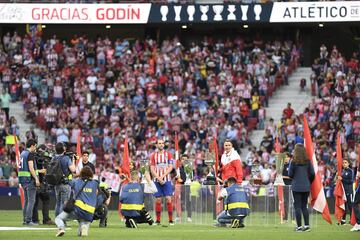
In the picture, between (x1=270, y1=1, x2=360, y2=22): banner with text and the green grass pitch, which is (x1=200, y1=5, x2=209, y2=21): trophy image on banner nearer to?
(x1=270, y1=1, x2=360, y2=22): banner with text

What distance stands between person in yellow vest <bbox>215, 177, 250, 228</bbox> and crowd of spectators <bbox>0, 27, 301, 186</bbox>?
1563 centimetres

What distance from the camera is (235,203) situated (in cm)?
2642

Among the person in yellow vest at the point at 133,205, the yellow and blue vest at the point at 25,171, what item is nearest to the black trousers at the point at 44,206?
the yellow and blue vest at the point at 25,171

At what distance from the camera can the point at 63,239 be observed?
73.0 ft

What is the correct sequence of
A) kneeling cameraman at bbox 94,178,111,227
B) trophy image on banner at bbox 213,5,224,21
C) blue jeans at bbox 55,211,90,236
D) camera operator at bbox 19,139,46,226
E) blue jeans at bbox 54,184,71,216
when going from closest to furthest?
blue jeans at bbox 55,211,90,236 < blue jeans at bbox 54,184,71,216 < kneeling cameraman at bbox 94,178,111,227 < camera operator at bbox 19,139,46,226 < trophy image on banner at bbox 213,5,224,21

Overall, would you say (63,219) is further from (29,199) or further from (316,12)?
(316,12)

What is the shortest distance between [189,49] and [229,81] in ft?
13.8

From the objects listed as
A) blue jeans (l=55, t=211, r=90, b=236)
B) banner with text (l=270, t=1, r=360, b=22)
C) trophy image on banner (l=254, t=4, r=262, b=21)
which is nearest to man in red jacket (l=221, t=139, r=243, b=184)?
blue jeans (l=55, t=211, r=90, b=236)

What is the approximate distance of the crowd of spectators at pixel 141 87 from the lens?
44969mm

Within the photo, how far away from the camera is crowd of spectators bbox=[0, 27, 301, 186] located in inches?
1770

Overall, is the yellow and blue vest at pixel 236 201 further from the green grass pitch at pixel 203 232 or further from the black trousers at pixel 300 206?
the black trousers at pixel 300 206

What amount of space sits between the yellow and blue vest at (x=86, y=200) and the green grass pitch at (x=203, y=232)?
43cm

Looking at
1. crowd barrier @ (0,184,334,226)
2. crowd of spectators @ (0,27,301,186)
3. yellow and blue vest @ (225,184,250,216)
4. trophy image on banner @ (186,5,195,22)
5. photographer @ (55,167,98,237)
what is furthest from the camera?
trophy image on banner @ (186,5,195,22)

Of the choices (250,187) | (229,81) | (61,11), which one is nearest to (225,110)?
(229,81)
